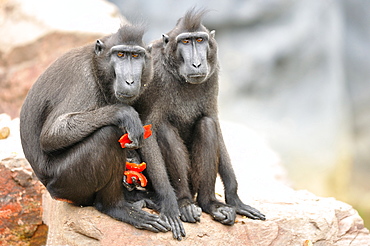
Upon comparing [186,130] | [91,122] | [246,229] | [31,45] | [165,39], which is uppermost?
[31,45]

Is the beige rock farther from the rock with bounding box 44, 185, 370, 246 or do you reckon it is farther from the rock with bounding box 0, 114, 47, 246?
the rock with bounding box 0, 114, 47, 246

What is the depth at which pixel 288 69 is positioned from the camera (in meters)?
16.4

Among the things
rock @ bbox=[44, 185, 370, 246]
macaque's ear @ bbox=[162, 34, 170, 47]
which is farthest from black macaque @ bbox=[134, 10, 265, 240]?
rock @ bbox=[44, 185, 370, 246]

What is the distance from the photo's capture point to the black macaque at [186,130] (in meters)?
6.73

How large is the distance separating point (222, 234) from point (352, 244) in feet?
6.51

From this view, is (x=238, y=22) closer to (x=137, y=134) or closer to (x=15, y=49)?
(x=15, y=49)

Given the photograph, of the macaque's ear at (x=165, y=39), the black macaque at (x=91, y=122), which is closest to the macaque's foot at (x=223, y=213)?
the black macaque at (x=91, y=122)

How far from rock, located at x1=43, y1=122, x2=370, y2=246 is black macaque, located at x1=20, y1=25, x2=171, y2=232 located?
0.18 metres

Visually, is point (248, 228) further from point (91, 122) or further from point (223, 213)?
point (91, 122)

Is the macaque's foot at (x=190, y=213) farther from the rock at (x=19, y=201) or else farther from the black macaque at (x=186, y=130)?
the rock at (x=19, y=201)

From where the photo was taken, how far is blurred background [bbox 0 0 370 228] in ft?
47.3

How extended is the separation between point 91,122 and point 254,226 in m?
2.44

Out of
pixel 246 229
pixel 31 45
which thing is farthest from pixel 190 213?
pixel 31 45

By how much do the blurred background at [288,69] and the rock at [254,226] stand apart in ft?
23.0
